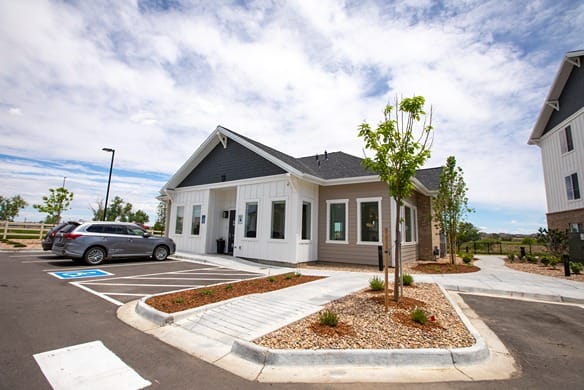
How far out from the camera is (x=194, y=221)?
53.1 ft

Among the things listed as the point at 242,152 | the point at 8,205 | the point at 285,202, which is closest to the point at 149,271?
the point at 285,202

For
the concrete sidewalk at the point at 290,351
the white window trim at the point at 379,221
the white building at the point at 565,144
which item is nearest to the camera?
the concrete sidewalk at the point at 290,351

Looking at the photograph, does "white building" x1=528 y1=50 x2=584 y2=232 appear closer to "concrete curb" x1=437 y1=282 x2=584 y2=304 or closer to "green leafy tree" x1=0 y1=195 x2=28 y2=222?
"concrete curb" x1=437 y1=282 x2=584 y2=304

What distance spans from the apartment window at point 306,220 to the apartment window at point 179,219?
8.15 m

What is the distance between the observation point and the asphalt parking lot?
7.15 metres

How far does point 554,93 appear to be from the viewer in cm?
1706

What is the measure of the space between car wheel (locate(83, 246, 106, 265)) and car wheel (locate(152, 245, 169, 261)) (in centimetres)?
212

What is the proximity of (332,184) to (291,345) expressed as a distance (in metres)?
9.98

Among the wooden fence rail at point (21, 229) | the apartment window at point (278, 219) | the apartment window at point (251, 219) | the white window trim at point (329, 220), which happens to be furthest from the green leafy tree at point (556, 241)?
the wooden fence rail at point (21, 229)

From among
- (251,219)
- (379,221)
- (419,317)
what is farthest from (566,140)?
(419,317)

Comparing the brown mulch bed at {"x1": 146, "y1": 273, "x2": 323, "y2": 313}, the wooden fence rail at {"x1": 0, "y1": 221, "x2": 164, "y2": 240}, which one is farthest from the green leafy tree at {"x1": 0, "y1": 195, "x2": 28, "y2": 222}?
the brown mulch bed at {"x1": 146, "y1": 273, "x2": 323, "y2": 313}

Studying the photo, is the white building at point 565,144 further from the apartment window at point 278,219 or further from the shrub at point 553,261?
the apartment window at point 278,219

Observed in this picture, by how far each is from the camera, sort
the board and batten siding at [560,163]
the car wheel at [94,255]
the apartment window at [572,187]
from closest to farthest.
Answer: the car wheel at [94,255]
the board and batten siding at [560,163]
the apartment window at [572,187]

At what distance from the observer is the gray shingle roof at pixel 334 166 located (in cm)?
1324
